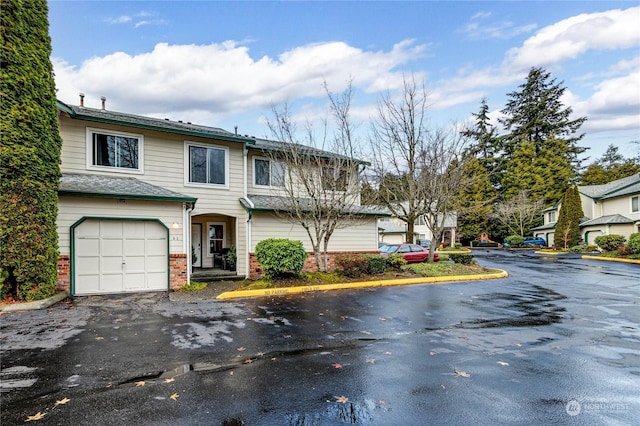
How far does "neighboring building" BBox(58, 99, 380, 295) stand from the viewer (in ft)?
34.0

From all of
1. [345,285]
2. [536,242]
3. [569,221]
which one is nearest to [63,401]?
[345,285]

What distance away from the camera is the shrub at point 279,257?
1134 centimetres

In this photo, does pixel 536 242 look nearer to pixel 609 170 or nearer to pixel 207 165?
pixel 609 170

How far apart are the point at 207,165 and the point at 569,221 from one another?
3716 centimetres

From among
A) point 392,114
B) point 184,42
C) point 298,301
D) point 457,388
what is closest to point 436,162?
point 392,114

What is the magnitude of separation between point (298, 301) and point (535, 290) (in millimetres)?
8120

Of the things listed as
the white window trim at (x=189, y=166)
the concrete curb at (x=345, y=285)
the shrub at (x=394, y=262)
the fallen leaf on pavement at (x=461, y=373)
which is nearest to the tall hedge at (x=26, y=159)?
the white window trim at (x=189, y=166)

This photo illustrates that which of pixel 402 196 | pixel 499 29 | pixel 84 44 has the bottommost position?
pixel 402 196

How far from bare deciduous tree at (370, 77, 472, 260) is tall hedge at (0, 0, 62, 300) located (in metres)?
13.5

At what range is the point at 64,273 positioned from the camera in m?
10.0

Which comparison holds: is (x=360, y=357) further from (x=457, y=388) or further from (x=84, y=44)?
(x=84, y=44)

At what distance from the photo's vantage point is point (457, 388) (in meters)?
3.86

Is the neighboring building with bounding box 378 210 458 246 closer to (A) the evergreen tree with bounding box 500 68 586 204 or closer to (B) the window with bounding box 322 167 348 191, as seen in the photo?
(A) the evergreen tree with bounding box 500 68 586 204

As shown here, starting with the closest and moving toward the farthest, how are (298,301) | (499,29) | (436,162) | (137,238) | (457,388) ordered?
(457,388) < (298,301) < (137,238) < (499,29) < (436,162)
